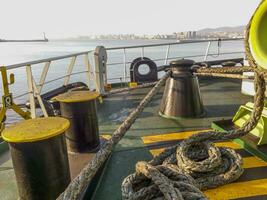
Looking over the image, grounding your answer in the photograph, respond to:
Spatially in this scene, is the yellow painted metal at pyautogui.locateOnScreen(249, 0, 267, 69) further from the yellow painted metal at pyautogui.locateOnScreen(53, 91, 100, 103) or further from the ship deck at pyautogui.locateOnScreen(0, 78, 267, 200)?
the yellow painted metal at pyautogui.locateOnScreen(53, 91, 100, 103)

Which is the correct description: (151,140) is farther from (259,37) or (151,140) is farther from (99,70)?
(99,70)

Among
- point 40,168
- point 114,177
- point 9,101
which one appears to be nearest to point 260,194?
point 114,177

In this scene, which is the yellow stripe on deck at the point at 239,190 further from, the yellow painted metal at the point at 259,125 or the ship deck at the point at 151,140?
the yellow painted metal at the point at 259,125

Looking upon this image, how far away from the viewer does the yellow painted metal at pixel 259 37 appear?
2.87 m

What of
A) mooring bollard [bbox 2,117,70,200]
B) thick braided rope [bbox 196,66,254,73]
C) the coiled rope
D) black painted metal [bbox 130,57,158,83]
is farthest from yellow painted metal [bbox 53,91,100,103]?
black painted metal [bbox 130,57,158,83]

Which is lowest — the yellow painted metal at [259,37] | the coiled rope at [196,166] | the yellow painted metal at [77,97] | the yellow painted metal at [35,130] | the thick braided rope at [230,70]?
the coiled rope at [196,166]

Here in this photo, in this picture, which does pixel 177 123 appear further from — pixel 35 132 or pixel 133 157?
pixel 35 132

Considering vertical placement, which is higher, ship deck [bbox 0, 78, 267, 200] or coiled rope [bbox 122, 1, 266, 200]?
coiled rope [bbox 122, 1, 266, 200]

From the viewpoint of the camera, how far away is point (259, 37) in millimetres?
3002

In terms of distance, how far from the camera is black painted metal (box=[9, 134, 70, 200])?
2078mm

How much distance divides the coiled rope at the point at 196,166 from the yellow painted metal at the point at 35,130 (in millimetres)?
678

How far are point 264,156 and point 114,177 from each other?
1667 mm

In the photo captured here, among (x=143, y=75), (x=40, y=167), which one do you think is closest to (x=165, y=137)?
(x=40, y=167)

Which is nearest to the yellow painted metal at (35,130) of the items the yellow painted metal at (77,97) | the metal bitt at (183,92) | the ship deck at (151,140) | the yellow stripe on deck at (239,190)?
the yellow painted metal at (77,97)
